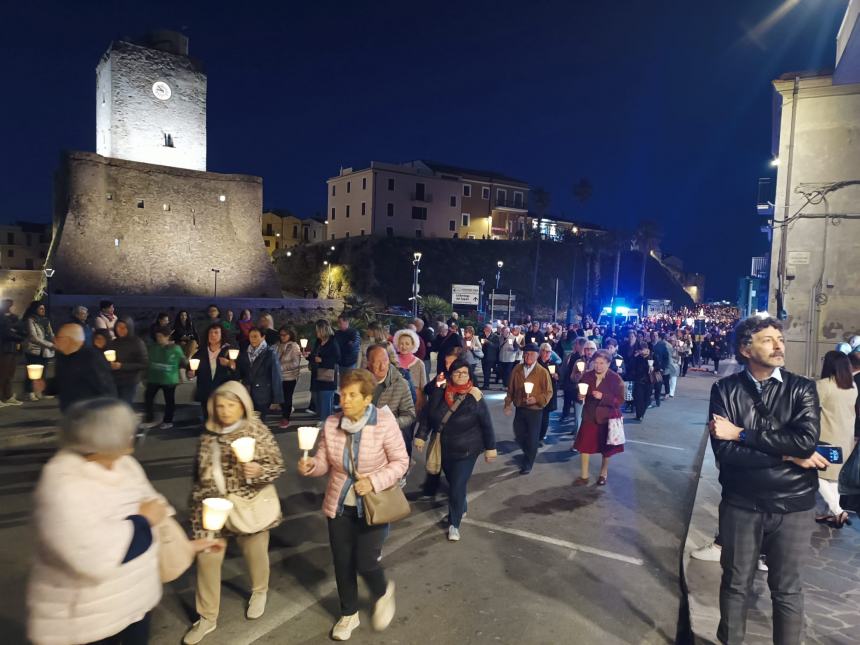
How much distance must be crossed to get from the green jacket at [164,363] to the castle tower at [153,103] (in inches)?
1392

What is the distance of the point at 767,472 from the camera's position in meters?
3.16

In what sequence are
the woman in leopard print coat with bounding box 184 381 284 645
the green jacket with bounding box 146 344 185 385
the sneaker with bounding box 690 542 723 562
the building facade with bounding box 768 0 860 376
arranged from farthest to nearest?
the building facade with bounding box 768 0 860 376 < the green jacket with bounding box 146 344 185 385 < the sneaker with bounding box 690 542 723 562 < the woman in leopard print coat with bounding box 184 381 284 645

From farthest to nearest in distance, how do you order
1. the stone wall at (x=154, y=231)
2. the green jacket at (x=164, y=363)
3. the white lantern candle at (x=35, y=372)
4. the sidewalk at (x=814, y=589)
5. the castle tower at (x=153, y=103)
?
the castle tower at (x=153, y=103) < the stone wall at (x=154, y=231) < the green jacket at (x=164, y=363) < the white lantern candle at (x=35, y=372) < the sidewalk at (x=814, y=589)

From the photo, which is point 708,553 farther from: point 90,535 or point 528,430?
point 90,535

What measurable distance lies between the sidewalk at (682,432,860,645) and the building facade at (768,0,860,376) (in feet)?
40.8

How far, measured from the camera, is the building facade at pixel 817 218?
1616 centimetres

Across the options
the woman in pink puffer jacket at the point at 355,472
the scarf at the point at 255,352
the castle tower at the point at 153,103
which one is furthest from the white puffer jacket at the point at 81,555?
the castle tower at the point at 153,103

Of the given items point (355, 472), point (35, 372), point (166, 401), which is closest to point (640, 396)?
point (166, 401)

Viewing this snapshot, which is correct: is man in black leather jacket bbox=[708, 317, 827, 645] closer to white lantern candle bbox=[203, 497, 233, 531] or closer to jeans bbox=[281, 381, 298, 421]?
white lantern candle bbox=[203, 497, 233, 531]

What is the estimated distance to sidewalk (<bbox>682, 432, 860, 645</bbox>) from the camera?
3889mm

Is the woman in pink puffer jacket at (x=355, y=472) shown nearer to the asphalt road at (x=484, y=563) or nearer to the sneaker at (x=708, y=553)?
the asphalt road at (x=484, y=563)

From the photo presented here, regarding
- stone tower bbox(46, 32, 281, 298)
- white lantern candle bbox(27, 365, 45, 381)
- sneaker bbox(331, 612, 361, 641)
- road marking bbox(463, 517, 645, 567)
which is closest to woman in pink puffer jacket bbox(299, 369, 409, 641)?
sneaker bbox(331, 612, 361, 641)

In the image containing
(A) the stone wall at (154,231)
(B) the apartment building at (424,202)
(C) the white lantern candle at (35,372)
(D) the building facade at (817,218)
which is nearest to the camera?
(C) the white lantern candle at (35,372)

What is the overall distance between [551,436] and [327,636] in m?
7.12
